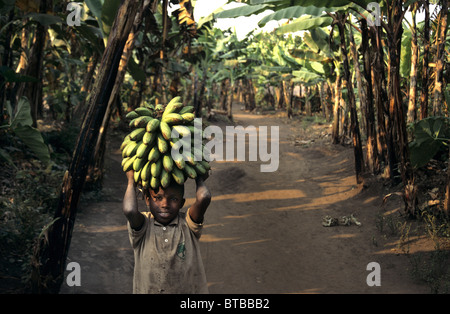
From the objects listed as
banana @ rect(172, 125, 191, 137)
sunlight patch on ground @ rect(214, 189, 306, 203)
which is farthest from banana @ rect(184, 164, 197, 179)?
sunlight patch on ground @ rect(214, 189, 306, 203)

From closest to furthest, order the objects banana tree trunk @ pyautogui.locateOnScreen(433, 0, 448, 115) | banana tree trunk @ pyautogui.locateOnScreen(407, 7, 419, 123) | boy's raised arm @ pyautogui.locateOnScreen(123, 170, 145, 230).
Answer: boy's raised arm @ pyautogui.locateOnScreen(123, 170, 145, 230) → banana tree trunk @ pyautogui.locateOnScreen(433, 0, 448, 115) → banana tree trunk @ pyautogui.locateOnScreen(407, 7, 419, 123)

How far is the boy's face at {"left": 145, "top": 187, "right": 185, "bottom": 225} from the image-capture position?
126 inches

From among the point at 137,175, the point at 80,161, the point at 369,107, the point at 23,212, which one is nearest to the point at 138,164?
the point at 137,175

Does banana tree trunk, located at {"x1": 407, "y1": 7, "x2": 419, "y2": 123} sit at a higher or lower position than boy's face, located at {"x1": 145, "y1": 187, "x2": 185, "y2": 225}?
higher

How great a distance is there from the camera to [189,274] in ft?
10.4

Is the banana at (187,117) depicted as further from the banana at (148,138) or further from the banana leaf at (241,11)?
the banana leaf at (241,11)

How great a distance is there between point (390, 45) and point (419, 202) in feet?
8.75

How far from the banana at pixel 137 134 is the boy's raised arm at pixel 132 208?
23 cm

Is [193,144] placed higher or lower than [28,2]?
lower

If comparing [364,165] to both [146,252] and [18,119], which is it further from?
[146,252]

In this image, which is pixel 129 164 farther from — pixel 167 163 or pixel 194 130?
pixel 194 130

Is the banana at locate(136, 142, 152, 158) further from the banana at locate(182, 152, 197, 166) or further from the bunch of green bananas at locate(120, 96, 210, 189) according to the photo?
the banana at locate(182, 152, 197, 166)

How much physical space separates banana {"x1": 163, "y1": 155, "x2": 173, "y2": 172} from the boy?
0.16 meters

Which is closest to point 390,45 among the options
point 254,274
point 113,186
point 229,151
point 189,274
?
point 254,274
